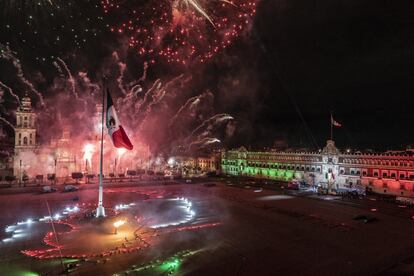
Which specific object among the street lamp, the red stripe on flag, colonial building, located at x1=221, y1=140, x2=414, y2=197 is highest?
the red stripe on flag

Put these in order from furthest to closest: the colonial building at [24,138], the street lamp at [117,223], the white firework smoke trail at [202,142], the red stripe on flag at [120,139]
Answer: the white firework smoke trail at [202,142] < the colonial building at [24,138] < the street lamp at [117,223] < the red stripe on flag at [120,139]

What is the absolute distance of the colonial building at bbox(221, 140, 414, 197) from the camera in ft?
174

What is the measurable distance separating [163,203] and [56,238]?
19.5m

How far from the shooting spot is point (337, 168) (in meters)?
63.2

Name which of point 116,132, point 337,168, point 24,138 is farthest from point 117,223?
point 24,138

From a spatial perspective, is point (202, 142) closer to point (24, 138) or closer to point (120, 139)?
point (24, 138)

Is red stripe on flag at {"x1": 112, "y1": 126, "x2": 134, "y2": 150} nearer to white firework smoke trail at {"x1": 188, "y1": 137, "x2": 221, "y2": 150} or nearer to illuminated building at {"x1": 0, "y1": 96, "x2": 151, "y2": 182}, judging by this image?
illuminated building at {"x1": 0, "y1": 96, "x2": 151, "y2": 182}

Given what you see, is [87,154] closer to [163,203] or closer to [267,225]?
[163,203]

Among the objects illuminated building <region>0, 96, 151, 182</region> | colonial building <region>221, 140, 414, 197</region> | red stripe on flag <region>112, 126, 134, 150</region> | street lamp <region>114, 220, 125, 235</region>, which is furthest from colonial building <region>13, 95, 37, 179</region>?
colonial building <region>221, 140, 414, 197</region>

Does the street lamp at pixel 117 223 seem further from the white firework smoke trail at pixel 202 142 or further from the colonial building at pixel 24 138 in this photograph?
the white firework smoke trail at pixel 202 142

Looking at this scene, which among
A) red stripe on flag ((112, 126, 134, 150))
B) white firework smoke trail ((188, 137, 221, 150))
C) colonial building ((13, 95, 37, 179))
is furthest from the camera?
white firework smoke trail ((188, 137, 221, 150))

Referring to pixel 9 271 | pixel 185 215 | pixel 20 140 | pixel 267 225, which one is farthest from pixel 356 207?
pixel 20 140

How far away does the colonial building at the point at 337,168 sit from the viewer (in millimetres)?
53094

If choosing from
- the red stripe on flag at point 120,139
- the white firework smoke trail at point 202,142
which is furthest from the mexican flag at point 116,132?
the white firework smoke trail at point 202,142
